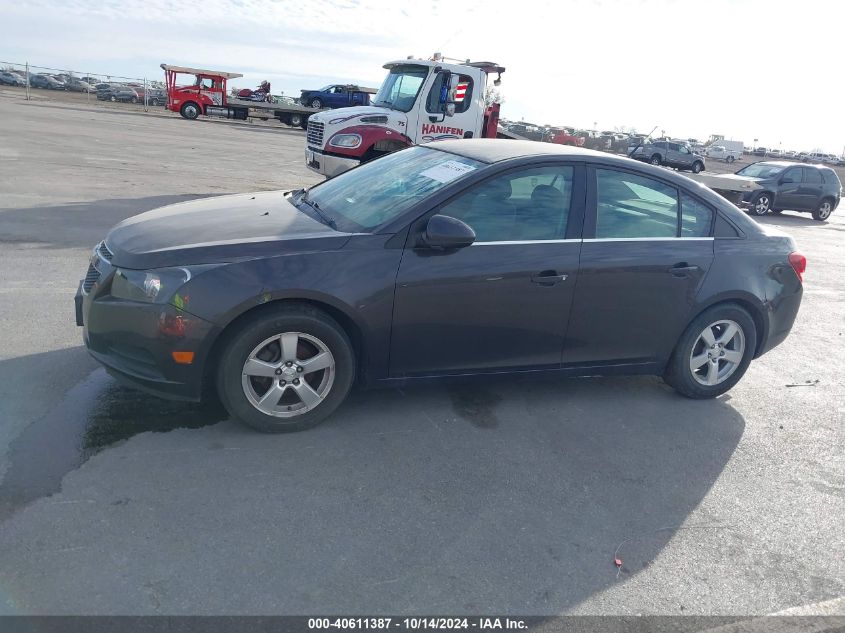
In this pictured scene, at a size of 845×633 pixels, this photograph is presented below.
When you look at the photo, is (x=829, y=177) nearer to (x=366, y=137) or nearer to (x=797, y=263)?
(x=366, y=137)

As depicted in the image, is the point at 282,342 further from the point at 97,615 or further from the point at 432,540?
the point at 97,615

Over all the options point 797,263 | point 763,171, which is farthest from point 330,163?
point 763,171

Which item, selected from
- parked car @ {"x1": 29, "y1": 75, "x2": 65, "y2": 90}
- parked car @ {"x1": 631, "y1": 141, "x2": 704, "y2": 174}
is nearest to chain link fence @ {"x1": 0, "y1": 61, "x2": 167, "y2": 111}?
parked car @ {"x1": 29, "y1": 75, "x2": 65, "y2": 90}

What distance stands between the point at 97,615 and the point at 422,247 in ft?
8.31

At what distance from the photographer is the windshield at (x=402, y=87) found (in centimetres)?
1359

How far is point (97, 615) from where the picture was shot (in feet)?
8.88

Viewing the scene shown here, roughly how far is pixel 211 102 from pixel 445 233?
3626 cm

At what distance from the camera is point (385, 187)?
4977 mm

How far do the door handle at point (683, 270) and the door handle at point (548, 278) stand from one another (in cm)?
86

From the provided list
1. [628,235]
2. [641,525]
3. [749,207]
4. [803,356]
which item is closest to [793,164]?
[749,207]

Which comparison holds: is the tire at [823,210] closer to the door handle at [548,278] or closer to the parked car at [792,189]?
the parked car at [792,189]

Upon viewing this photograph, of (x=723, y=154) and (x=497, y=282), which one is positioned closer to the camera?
(x=497, y=282)

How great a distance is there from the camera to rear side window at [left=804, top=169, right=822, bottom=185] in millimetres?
21047

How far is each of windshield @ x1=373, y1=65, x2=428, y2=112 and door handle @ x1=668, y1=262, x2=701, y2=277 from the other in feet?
30.5
